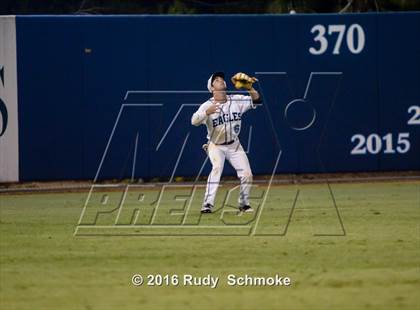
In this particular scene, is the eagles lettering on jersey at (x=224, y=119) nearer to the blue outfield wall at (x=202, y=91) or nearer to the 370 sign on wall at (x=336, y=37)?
the blue outfield wall at (x=202, y=91)

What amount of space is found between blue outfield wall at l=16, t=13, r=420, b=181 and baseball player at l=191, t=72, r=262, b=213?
5.05m

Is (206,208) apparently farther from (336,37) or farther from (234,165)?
(336,37)

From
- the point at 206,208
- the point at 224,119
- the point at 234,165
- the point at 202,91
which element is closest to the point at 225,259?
the point at 206,208

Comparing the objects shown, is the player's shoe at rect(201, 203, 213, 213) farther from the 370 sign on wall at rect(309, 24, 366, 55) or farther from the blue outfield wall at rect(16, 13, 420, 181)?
the 370 sign on wall at rect(309, 24, 366, 55)

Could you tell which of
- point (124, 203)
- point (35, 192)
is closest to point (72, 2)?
point (35, 192)

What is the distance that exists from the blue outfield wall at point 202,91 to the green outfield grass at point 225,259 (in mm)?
3857

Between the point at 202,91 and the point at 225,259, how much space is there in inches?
394

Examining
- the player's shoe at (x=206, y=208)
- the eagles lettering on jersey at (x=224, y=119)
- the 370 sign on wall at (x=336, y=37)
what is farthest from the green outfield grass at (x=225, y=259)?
the 370 sign on wall at (x=336, y=37)

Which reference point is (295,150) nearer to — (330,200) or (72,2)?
(330,200)

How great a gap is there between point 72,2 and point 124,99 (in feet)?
13.3

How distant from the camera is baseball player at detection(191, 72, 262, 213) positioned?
15711 millimetres

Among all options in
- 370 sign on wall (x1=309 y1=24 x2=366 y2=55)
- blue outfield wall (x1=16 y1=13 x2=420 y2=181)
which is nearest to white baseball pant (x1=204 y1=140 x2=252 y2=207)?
blue outfield wall (x1=16 y1=13 x2=420 y2=181)

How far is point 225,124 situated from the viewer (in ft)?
52.6

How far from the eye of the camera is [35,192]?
20516 mm
